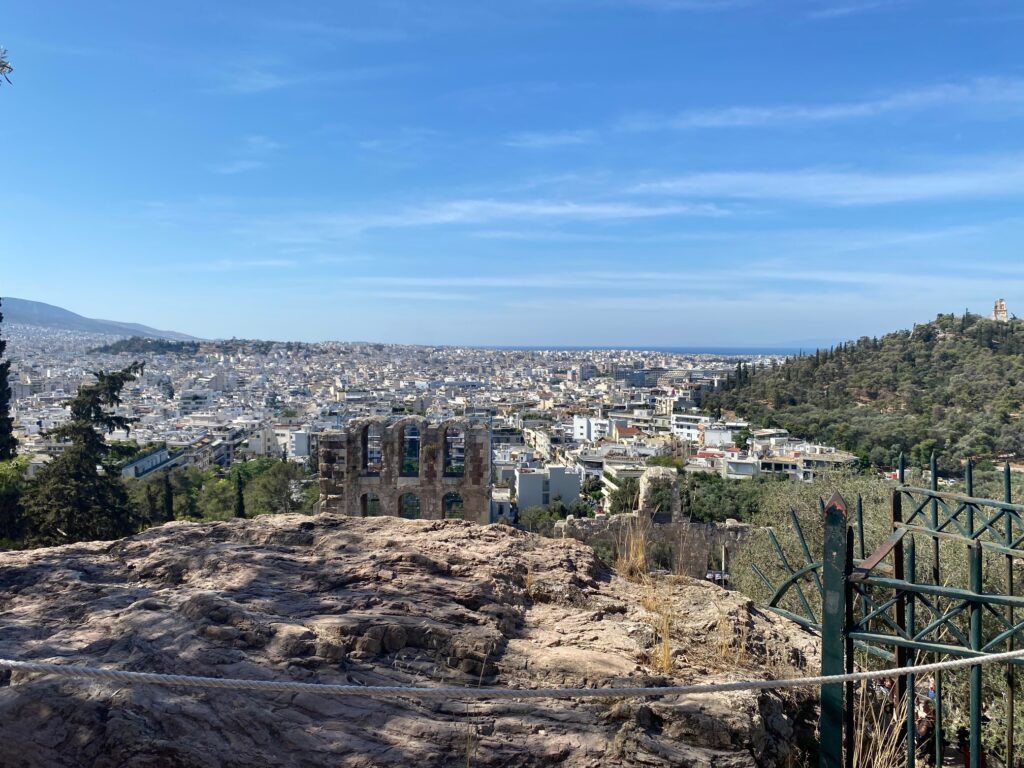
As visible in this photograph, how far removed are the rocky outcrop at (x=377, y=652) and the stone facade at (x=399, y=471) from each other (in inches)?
196

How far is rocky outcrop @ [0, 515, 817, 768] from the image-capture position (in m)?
2.73

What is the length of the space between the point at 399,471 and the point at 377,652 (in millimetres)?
6980

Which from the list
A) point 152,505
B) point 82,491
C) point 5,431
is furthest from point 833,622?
point 152,505

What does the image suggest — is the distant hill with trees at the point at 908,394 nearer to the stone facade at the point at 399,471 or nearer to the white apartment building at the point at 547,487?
the white apartment building at the point at 547,487

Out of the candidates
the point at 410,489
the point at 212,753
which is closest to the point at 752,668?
the point at 212,753

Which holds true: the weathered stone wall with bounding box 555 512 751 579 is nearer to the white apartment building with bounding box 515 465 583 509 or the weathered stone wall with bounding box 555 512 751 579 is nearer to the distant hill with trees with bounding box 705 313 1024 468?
the distant hill with trees with bounding box 705 313 1024 468

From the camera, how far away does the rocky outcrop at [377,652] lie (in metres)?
2.73

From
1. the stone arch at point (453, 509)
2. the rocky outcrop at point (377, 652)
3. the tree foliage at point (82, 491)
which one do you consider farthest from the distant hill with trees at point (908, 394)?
the rocky outcrop at point (377, 652)

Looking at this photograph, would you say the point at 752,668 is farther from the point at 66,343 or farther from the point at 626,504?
the point at 66,343

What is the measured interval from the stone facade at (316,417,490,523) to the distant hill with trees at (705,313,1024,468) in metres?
26.5

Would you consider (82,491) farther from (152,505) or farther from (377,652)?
(377,652)

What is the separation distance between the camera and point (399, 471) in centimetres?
1027

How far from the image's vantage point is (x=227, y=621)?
3447 millimetres

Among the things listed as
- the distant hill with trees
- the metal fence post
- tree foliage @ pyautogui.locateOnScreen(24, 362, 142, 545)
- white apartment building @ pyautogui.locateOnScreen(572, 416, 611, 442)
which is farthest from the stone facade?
white apartment building @ pyautogui.locateOnScreen(572, 416, 611, 442)
